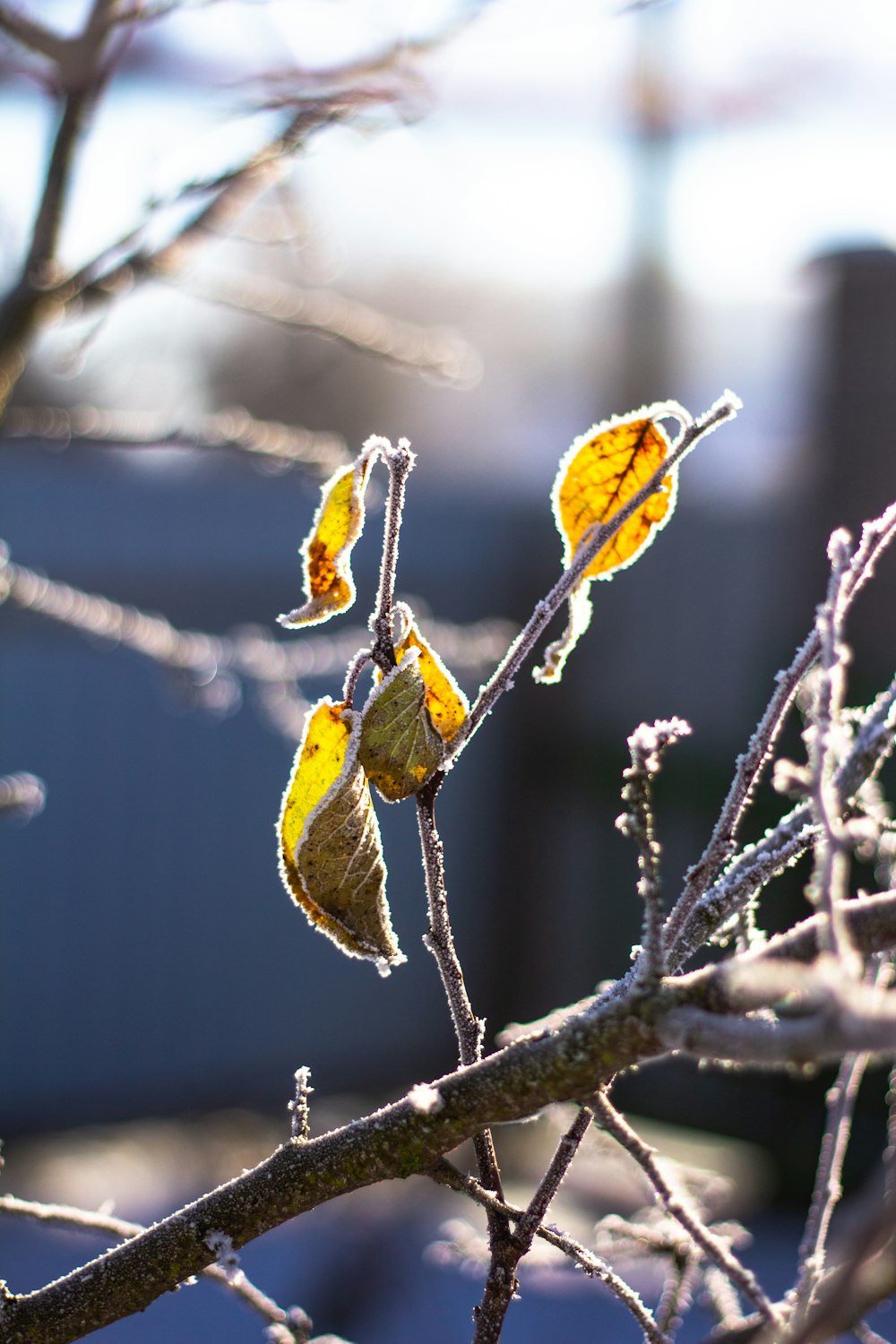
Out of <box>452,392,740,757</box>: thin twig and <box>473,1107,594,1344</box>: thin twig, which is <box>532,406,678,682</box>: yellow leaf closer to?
<box>452,392,740,757</box>: thin twig

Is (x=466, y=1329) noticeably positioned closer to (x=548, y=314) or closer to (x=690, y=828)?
(x=690, y=828)

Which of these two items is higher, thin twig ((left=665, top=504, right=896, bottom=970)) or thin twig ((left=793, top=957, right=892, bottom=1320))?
thin twig ((left=665, top=504, right=896, bottom=970))

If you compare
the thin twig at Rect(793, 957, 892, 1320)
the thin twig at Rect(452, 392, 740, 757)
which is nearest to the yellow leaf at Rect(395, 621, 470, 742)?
the thin twig at Rect(452, 392, 740, 757)

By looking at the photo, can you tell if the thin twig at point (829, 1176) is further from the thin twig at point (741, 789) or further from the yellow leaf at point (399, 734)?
the yellow leaf at point (399, 734)

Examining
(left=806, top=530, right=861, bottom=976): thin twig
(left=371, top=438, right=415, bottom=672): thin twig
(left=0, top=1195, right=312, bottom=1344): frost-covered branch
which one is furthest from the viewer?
(left=0, top=1195, right=312, bottom=1344): frost-covered branch

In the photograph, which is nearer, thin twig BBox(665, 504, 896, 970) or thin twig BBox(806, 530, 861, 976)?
thin twig BBox(806, 530, 861, 976)

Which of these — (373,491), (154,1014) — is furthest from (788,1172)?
(373,491)
